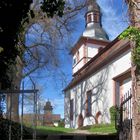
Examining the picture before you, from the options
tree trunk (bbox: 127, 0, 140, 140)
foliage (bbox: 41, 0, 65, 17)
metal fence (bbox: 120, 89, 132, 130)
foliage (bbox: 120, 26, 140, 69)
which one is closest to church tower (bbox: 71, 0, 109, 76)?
metal fence (bbox: 120, 89, 132, 130)

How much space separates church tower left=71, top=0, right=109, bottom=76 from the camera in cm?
5212

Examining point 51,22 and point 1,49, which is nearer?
point 1,49

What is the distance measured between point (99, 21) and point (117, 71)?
82.5ft

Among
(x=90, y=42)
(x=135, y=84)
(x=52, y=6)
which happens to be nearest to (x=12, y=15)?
(x=52, y=6)

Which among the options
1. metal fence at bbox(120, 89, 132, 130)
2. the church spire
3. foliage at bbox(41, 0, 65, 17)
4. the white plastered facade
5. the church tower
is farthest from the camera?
the church spire

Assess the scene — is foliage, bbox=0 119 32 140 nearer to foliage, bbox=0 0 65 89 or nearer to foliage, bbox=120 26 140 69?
foliage, bbox=0 0 65 89

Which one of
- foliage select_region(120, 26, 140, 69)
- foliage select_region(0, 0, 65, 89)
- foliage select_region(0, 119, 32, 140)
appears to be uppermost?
foliage select_region(0, 0, 65, 89)

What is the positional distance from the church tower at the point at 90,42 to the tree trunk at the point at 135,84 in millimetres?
39520

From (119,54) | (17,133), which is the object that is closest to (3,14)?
(17,133)

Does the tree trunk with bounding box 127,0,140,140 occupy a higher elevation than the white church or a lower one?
lower

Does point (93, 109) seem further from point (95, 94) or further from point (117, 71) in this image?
point (117, 71)

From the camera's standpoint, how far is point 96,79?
38438mm

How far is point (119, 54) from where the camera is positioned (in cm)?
3253

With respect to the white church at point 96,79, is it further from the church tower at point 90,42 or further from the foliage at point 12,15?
the foliage at point 12,15
